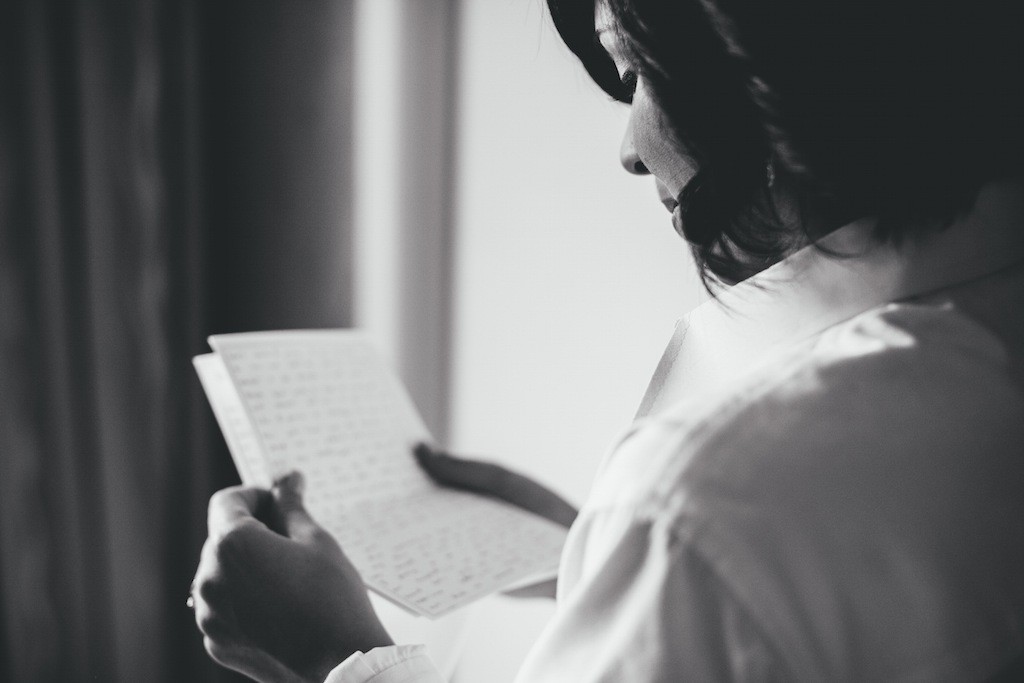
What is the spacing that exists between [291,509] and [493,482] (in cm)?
29

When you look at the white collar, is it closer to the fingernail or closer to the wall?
the fingernail

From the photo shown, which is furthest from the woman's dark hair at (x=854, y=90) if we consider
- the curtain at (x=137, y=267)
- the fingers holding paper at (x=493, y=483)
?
the curtain at (x=137, y=267)

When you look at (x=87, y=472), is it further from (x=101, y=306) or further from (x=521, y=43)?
(x=521, y=43)

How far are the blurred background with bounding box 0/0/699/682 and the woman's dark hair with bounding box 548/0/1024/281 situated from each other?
61cm

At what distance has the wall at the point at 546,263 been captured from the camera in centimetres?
101

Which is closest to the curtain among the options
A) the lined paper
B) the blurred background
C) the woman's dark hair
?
the blurred background

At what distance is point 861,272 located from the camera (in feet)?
1.12

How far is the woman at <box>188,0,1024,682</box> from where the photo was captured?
24 cm

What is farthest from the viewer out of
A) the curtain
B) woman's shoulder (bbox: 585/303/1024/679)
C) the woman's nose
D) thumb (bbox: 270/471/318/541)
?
the curtain

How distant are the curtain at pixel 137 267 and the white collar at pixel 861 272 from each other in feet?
3.21

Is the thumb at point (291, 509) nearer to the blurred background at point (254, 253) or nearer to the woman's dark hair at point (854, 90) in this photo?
the woman's dark hair at point (854, 90)

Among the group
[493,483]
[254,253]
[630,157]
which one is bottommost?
[493,483]

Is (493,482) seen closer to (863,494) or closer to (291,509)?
(291,509)

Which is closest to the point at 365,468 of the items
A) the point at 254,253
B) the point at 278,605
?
the point at 278,605
